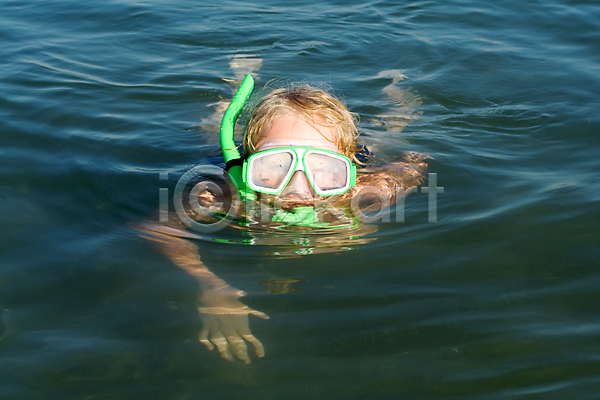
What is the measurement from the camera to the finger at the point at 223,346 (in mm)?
2074

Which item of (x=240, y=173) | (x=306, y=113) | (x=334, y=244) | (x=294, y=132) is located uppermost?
(x=306, y=113)

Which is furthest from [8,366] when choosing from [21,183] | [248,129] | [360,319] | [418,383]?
[248,129]

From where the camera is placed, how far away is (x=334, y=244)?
Answer: 116 inches

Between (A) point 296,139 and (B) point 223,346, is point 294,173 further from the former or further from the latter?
(B) point 223,346

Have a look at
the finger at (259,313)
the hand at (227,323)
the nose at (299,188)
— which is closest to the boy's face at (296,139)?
the nose at (299,188)

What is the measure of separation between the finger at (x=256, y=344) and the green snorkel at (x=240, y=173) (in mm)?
1182

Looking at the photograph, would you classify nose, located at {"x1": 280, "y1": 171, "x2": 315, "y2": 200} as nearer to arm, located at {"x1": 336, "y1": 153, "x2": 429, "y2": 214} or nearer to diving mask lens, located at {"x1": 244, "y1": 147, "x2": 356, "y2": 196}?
diving mask lens, located at {"x1": 244, "y1": 147, "x2": 356, "y2": 196}

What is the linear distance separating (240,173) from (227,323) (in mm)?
1521

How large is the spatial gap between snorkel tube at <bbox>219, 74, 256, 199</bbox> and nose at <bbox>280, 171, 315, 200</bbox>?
12.6 inches

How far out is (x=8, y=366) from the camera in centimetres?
202

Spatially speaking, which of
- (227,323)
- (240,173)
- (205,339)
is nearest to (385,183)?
(240,173)

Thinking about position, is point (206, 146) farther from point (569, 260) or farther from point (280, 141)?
point (569, 260)

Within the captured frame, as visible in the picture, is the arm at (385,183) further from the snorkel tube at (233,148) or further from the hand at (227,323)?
the hand at (227,323)

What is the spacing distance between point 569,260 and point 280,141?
1.69 m
